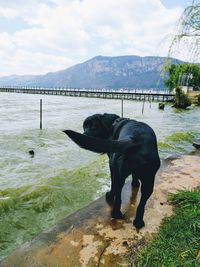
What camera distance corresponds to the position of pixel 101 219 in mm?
3777

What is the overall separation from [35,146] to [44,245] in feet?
32.2

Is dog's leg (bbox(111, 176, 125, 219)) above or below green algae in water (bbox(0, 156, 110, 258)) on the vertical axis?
above

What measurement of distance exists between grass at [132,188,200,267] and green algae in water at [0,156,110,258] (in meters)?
2.31

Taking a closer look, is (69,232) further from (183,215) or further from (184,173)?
(184,173)

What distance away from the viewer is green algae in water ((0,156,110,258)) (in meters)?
4.66

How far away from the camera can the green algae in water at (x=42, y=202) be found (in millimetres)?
4656

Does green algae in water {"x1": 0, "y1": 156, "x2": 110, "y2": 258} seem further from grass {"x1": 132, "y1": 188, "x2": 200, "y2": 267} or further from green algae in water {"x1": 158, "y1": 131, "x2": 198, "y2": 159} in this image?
green algae in water {"x1": 158, "y1": 131, "x2": 198, "y2": 159}

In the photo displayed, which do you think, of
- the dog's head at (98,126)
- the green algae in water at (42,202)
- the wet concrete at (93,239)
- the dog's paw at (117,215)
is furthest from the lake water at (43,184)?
the dog's head at (98,126)

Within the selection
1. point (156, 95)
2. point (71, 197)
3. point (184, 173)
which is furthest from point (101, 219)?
point (156, 95)

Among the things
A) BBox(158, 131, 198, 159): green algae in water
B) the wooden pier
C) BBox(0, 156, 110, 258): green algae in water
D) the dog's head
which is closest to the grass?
the dog's head

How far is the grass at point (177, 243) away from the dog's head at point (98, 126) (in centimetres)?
152

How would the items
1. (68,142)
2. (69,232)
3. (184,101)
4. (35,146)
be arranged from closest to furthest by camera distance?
(69,232), (35,146), (68,142), (184,101)

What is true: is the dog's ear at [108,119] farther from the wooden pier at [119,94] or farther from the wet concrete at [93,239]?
the wooden pier at [119,94]

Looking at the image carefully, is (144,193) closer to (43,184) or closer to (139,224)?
(139,224)
